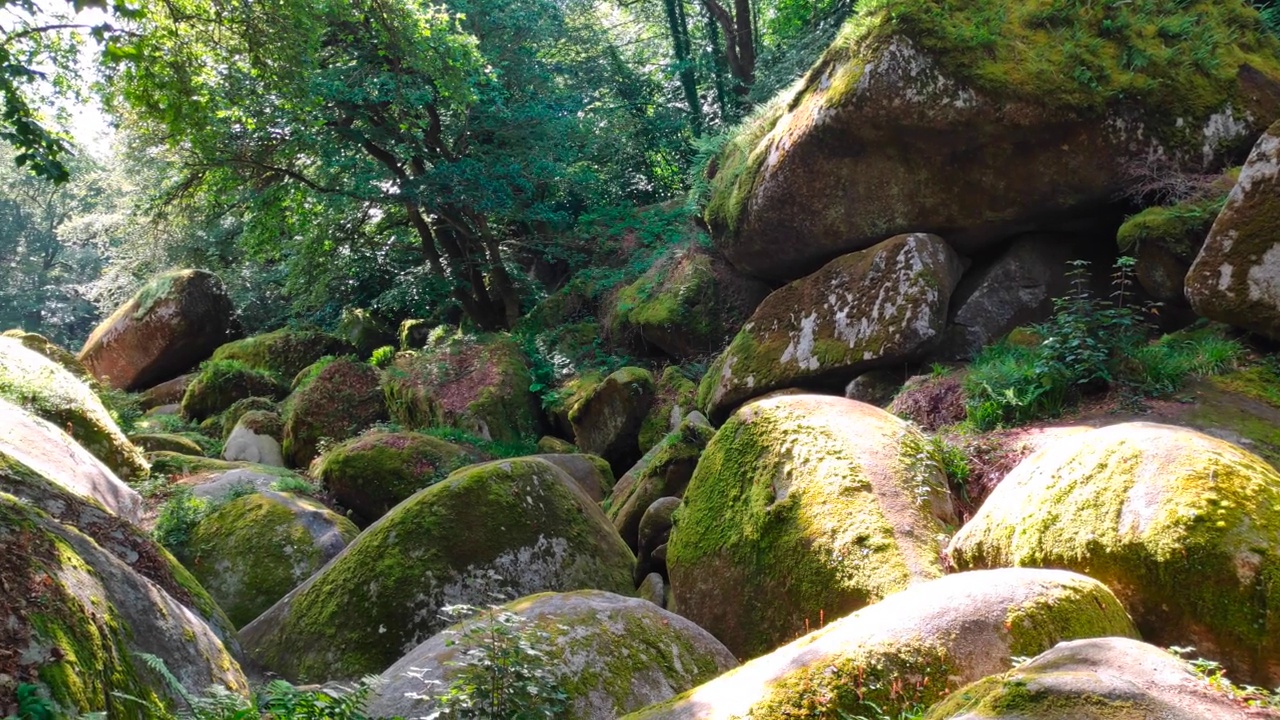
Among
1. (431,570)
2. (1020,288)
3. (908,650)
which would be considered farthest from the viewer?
(1020,288)

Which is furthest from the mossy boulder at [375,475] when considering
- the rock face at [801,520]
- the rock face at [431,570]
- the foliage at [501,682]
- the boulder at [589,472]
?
the foliage at [501,682]

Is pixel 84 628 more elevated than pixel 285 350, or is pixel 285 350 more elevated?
pixel 84 628

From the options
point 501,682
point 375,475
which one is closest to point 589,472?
point 375,475

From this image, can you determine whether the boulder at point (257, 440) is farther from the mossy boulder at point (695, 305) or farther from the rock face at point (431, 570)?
the rock face at point (431, 570)

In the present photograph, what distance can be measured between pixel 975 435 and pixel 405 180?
36.6 feet

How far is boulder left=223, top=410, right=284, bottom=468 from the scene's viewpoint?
14.6m

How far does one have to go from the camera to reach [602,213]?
17984 mm

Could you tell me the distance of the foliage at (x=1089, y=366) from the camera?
276 inches

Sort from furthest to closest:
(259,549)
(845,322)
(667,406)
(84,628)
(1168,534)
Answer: (667,406)
(845,322)
(259,549)
(1168,534)
(84,628)

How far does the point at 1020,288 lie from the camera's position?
9375 millimetres

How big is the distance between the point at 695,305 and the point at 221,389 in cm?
1028

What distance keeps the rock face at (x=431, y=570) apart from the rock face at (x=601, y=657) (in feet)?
4.30

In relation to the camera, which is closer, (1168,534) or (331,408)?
(1168,534)

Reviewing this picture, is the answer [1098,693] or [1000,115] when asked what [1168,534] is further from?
[1000,115]
